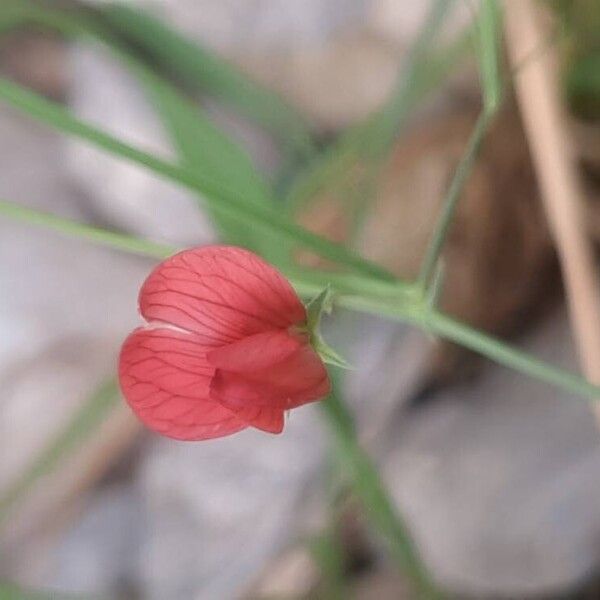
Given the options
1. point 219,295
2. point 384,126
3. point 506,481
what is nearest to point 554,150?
point 384,126

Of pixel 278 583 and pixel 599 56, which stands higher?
pixel 599 56

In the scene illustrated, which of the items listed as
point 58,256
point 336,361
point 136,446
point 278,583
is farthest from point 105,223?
point 336,361

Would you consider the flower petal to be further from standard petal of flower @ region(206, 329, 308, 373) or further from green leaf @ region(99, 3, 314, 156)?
green leaf @ region(99, 3, 314, 156)

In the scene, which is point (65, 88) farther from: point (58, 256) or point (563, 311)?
point (563, 311)

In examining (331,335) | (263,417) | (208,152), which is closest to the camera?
(263,417)

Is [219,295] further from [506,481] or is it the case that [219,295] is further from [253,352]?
→ [506,481]

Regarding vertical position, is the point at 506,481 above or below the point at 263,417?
below

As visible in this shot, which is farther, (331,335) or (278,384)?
(331,335)
